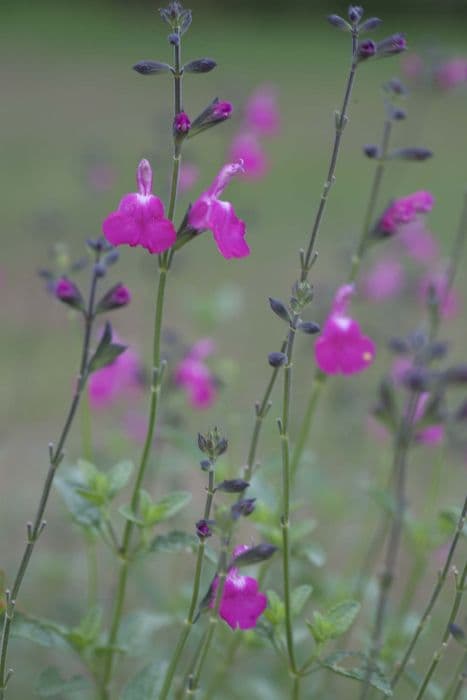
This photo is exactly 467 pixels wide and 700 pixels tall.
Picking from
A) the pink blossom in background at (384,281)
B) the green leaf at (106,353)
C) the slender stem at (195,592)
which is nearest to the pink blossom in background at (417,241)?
the pink blossom in background at (384,281)

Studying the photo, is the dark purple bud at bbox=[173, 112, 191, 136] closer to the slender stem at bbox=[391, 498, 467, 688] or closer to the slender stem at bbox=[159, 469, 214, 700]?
the slender stem at bbox=[159, 469, 214, 700]

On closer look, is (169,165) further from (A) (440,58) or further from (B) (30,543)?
(B) (30,543)

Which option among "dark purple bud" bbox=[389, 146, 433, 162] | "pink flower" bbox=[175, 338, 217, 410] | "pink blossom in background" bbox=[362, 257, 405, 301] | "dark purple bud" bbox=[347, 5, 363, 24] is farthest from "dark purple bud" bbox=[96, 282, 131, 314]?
"pink blossom in background" bbox=[362, 257, 405, 301]

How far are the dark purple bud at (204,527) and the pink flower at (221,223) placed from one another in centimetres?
36

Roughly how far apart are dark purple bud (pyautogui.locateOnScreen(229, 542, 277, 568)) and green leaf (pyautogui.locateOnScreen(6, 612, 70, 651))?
0.39 metres

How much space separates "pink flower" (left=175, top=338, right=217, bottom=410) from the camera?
92.4 inches

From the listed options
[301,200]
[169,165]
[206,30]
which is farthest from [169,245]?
[206,30]

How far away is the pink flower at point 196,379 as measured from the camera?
2.35m

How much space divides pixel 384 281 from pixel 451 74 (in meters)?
0.86

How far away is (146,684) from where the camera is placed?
4.89ft

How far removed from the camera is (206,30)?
1350 cm

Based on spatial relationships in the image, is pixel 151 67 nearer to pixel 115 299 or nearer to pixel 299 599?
pixel 115 299

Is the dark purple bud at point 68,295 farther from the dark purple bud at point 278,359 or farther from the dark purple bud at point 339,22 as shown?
Result: the dark purple bud at point 339,22

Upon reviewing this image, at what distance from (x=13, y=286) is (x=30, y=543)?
4.42 m
